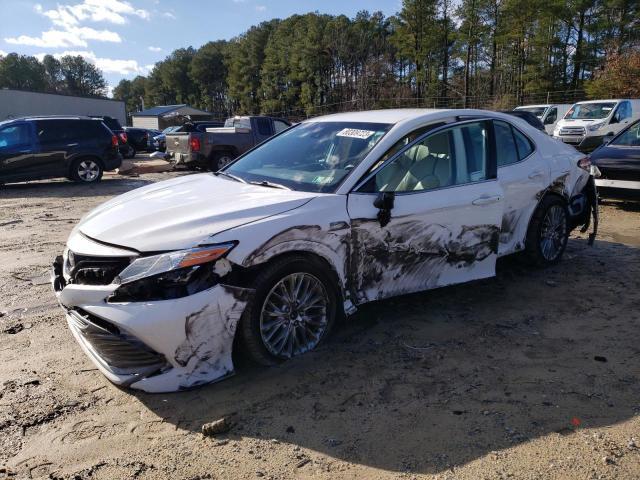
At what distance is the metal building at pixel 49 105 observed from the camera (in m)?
41.4

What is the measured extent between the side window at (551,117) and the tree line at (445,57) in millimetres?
12200

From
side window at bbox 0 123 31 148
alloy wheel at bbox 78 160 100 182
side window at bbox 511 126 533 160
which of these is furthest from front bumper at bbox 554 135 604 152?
side window at bbox 0 123 31 148

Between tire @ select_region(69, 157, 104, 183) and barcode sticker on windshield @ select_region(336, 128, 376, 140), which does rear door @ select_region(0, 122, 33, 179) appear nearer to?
tire @ select_region(69, 157, 104, 183)

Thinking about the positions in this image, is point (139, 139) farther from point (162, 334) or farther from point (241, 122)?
point (162, 334)

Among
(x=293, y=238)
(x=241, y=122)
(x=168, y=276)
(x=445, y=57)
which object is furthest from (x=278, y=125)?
(x=445, y=57)

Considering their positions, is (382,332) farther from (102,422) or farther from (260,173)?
(102,422)

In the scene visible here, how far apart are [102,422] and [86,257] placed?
0.97m

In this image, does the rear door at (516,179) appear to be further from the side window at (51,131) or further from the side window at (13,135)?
the side window at (13,135)

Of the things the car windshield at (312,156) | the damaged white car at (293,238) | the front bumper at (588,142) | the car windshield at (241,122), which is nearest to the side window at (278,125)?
the car windshield at (241,122)

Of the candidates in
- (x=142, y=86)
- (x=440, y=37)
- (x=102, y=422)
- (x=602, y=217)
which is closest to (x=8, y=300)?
(x=102, y=422)

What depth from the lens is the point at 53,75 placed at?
142375mm

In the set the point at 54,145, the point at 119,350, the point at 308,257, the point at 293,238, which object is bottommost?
the point at 119,350

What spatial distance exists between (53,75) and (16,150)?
150705mm

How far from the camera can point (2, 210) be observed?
10234 mm
